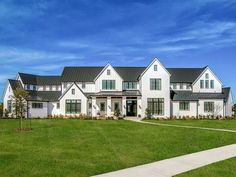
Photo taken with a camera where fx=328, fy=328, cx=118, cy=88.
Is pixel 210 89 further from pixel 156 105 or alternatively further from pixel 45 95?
pixel 45 95

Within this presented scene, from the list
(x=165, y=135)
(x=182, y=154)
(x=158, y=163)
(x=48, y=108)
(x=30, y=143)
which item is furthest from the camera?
(x=48, y=108)

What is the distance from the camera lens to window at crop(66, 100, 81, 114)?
5256 cm

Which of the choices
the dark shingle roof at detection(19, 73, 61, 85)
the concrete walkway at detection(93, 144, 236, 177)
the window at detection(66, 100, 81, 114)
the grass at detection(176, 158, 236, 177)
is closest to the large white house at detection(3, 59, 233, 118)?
the window at detection(66, 100, 81, 114)

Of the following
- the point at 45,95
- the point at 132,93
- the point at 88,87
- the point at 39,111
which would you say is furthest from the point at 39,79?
the point at 132,93

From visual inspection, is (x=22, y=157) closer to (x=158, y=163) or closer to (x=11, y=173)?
(x=11, y=173)

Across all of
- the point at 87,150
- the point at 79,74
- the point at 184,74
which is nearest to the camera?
the point at 87,150

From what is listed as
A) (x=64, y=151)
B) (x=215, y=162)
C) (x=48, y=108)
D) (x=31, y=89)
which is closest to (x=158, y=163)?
(x=215, y=162)

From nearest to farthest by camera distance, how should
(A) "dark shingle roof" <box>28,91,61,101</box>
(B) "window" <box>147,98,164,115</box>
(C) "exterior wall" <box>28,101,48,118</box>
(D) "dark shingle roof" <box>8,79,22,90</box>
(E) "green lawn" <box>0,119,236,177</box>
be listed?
(E) "green lawn" <box>0,119,236,177</box>, (B) "window" <box>147,98,164,115</box>, (C) "exterior wall" <box>28,101,48,118</box>, (D) "dark shingle roof" <box>8,79,22,90</box>, (A) "dark shingle roof" <box>28,91,61,101</box>

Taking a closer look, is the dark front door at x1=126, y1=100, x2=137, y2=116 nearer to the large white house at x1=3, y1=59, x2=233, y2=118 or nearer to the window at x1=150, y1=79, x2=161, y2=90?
the large white house at x1=3, y1=59, x2=233, y2=118

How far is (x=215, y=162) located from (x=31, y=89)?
49602 mm

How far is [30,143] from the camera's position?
21.0 meters

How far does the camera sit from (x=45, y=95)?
59.4 metres

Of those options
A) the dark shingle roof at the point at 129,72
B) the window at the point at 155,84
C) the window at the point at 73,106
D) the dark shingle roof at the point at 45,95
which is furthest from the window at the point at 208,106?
the dark shingle roof at the point at 45,95

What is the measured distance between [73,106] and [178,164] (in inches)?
1537
